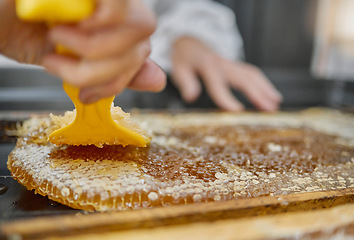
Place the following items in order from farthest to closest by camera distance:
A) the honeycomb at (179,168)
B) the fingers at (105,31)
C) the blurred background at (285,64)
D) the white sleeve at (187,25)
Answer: the white sleeve at (187,25) < the blurred background at (285,64) < the honeycomb at (179,168) < the fingers at (105,31)

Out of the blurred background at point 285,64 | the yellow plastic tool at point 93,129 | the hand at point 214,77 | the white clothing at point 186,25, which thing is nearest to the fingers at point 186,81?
the hand at point 214,77

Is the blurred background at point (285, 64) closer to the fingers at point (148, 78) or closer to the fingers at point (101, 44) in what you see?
the fingers at point (148, 78)

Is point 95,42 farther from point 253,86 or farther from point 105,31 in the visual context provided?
point 253,86

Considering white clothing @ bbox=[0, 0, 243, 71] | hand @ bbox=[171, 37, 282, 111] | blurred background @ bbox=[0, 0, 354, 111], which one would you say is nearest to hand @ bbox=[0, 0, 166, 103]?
blurred background @ bbox=[0, 0, 354, 111]

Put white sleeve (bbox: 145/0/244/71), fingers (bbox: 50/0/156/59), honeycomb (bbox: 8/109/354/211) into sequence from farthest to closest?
1. white sleeve (bbox: 145/0/244/71)
2. honeycomb (bbox: 8/109/354/211)
3. fingers (bbox: 50/0/156/59)

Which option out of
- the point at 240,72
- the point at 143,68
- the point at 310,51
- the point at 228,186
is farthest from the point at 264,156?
the point at 310,51

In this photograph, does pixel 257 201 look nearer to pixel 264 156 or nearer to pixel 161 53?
pixel 264 156

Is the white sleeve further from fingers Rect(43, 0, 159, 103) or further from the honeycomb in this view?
fingers Rect(43, 0, 159, 103)
